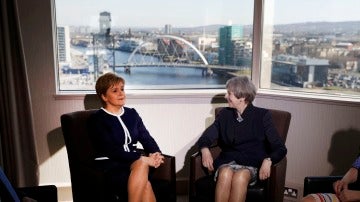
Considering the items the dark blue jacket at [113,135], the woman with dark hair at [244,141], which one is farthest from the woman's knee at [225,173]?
the dark blue jacket at [113,135]

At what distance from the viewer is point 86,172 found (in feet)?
7.19

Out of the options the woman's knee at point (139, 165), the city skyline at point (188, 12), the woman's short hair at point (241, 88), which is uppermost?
the city skyline at point (188, 12)

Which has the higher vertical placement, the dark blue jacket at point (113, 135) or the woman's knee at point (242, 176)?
the dark blue jacket at point (113, 135)

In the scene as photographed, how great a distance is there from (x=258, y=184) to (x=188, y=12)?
1.54 metres

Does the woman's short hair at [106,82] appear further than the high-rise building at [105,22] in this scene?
No

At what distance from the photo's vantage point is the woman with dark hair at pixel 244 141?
2330mm

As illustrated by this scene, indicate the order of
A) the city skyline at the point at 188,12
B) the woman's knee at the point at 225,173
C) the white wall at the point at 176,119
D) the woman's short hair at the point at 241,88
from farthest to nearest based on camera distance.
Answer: the city skyline at the point at 188,12 → the white wall at the point at 176,119 → the woman's short hair at the point at 241,88 → the woman's knee at the point at 225,173

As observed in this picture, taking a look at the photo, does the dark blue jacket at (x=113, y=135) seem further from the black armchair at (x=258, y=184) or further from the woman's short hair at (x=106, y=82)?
the black armchair at (x=258, y=184)

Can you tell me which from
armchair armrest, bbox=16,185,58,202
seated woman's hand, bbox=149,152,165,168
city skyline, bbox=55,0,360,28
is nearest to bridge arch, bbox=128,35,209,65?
city skyline, bbox=55,0,360,28

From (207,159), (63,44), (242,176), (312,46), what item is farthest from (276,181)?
(63,44)

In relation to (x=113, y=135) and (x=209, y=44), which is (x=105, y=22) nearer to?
(x=209, y=44)

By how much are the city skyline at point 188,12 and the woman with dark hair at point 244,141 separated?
0.85 metres

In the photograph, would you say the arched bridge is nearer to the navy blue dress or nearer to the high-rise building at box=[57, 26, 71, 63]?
the high-rise building at box=[57, 26, 71, 63]

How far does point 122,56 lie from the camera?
307cm
